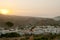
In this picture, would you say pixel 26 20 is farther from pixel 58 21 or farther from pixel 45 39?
pixel 45 39

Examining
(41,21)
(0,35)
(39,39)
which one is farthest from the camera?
(41,21)

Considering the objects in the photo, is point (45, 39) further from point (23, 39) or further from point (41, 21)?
point (41, 21)

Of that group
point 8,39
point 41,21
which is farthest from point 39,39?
point 41,21

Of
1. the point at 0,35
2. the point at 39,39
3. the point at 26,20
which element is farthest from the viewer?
the point at 26,20

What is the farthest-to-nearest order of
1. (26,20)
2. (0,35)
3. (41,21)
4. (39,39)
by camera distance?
(26,20) < (41,21) < (0,35) < (39,39)

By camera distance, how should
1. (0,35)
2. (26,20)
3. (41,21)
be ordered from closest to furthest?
(0,35) → (41,21) → (26,20)

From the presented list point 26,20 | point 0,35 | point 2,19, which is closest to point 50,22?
point 26,20

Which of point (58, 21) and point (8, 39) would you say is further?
point (58, 21)

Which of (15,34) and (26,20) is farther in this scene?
(26,20)
